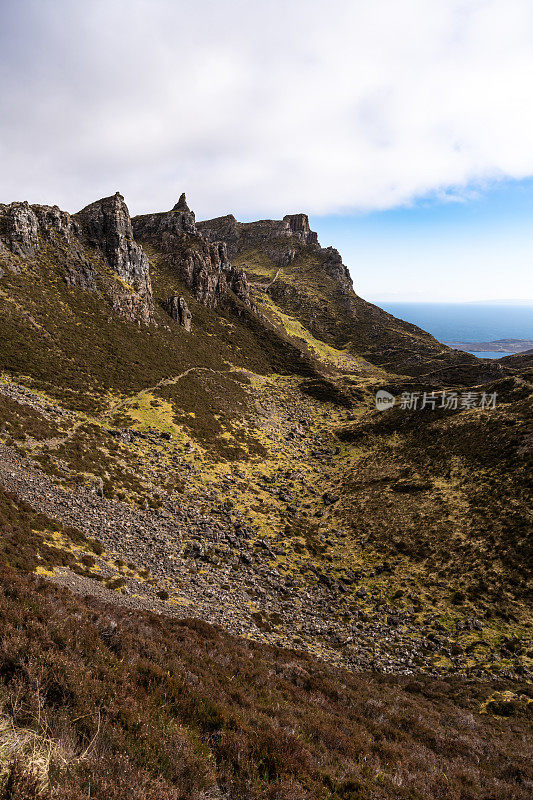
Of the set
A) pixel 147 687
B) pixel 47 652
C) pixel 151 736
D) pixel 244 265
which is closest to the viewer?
pixel 151 736

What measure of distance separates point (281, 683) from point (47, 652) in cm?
1010

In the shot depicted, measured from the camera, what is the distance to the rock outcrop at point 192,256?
92.8 m

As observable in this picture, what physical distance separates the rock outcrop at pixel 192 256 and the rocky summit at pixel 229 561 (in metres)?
19.6

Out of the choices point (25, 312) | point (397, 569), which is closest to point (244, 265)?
point (25, 312)

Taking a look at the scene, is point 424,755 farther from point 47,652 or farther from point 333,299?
point 333,299

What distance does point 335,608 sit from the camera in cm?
2512

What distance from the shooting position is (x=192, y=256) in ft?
305

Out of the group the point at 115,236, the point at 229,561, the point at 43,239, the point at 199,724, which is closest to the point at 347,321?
the point at 115,236

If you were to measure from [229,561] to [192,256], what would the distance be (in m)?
88.7

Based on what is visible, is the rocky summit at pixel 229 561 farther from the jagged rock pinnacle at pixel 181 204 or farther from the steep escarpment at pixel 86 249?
the jagged rock pinnacle at pixel 181 204

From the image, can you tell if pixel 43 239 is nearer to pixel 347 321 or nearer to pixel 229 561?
pixel 229 561

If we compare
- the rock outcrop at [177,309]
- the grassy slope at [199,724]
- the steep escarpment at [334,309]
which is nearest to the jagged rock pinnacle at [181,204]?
the steep escarpment at [334,309]

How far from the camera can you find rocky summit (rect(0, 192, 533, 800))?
21.6ft

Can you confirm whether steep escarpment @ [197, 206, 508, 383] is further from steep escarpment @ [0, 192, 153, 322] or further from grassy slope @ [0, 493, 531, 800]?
grassy slope @ [0, 493, 531, 800]
